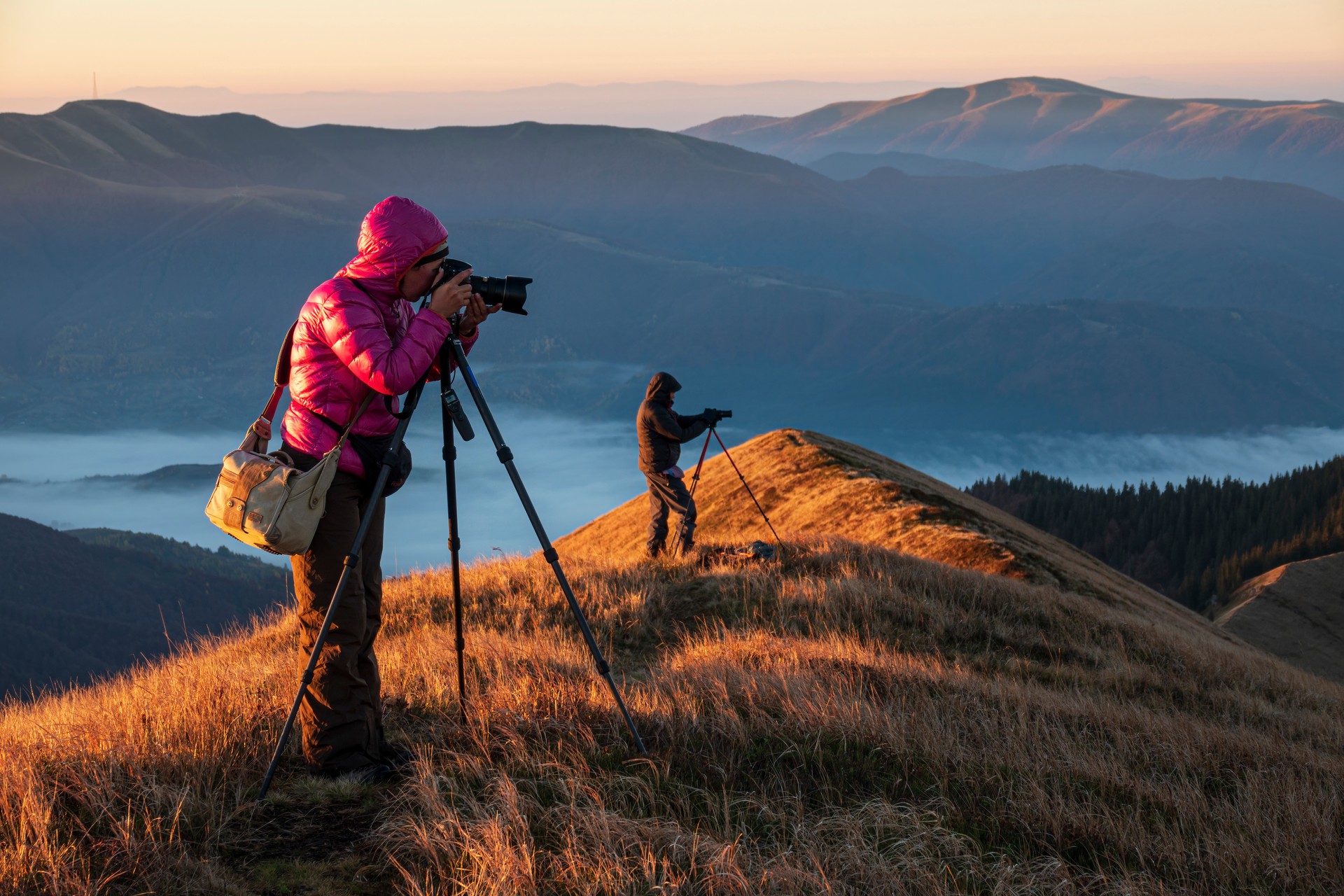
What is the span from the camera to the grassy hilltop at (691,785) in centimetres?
434

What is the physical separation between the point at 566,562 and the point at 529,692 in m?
7.20

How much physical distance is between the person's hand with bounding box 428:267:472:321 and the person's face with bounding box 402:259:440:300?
144 mm

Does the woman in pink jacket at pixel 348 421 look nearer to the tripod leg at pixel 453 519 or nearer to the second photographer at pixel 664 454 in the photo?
the tripod leg at pixel 453 519

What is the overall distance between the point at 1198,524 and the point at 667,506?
90.9m

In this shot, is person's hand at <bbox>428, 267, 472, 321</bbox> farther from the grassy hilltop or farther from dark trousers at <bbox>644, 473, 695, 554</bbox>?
Answer: dark trousers at <bbox>644, 473, 695, 554</bbox>

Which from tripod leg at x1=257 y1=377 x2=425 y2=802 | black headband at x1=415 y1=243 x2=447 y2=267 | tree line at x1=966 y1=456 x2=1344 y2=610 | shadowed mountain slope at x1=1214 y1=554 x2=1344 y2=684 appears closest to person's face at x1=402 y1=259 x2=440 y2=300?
black headband at x1=415 y1=243 x2=447 y2=267

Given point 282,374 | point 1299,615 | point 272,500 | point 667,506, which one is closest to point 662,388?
point 667,506

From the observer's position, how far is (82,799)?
473cm

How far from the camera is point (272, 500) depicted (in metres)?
4.85

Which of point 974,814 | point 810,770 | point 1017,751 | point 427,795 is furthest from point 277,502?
point 1017,751

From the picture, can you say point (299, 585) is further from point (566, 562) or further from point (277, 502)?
point (566, 562)

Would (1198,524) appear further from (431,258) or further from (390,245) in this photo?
(390,245)

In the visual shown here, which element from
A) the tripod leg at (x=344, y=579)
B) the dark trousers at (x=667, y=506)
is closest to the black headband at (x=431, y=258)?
the tripod leg at (x=344, y=579)

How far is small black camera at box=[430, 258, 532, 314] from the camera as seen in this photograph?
17.7ft
